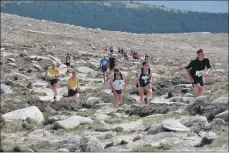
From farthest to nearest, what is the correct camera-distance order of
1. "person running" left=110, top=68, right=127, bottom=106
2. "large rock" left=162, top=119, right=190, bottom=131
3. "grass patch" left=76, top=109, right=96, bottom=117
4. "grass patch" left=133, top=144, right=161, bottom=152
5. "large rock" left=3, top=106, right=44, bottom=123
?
"person running" left=110, top=68, right=127, bottom=106 → "grass patch" left=76, top=109, right=96, bottom=117 → "large rock" left=3, top=106, right=44, bottom=123 → "large rock" left=162, top=119, right=190, bottom=131 → "grass patch" left=133, top=144, right=161, bottom=152

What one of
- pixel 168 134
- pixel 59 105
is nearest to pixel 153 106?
pixel 59 105

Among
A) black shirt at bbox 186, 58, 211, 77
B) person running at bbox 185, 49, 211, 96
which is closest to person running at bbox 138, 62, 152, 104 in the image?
person running at bbox 185, 49, 211, 96

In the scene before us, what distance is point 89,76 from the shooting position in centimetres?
3503

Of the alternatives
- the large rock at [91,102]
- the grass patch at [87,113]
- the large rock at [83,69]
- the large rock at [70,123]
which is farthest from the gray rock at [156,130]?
the large rock at [83,69]

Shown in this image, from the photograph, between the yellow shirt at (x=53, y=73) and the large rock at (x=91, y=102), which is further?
the yellow shirt at (x=53, y=73)

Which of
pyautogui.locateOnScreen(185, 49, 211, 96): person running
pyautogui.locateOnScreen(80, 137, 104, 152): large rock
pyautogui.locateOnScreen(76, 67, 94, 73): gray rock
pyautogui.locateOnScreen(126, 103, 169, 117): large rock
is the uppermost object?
pyautogui.locateOnScreen(185, 49, 211, 96): person running

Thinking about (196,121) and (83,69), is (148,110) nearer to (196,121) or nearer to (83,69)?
(196,121)

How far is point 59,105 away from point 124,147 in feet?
26.3

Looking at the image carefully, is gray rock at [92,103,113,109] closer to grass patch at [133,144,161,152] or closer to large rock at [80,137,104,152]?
large rock at [80,137,104,152]

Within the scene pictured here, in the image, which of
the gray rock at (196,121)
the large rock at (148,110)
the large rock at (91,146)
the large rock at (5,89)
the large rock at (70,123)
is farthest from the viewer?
the large rock at (5,89)

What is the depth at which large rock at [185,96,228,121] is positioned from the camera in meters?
16.0

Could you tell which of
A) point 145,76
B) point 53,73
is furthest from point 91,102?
point 145,76

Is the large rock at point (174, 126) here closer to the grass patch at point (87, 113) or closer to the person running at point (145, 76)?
the person running at point (145, 76)

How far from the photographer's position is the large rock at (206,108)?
1597 centimetres
